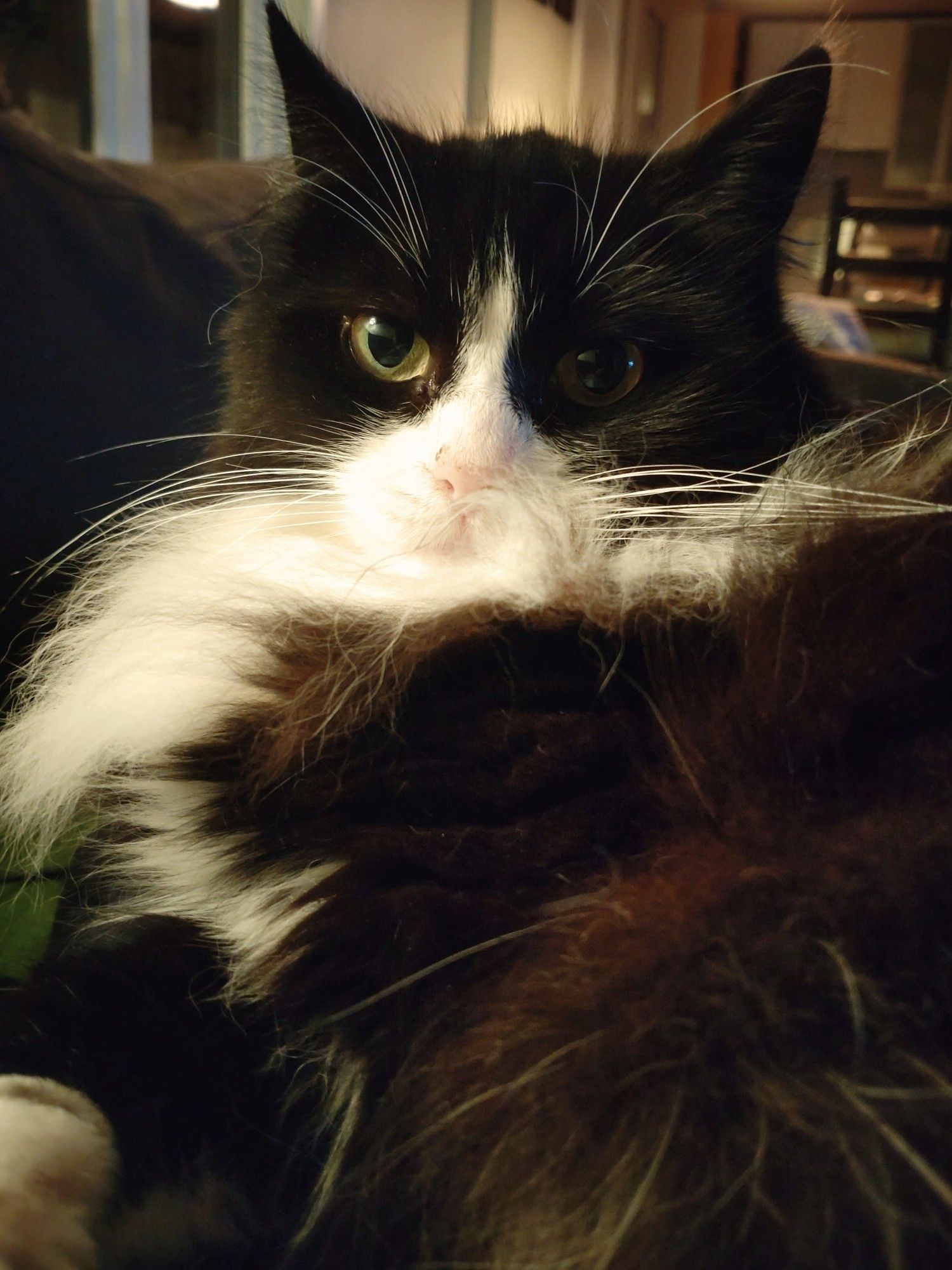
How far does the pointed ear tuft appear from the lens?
803mm

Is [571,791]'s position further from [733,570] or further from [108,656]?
[108,656]

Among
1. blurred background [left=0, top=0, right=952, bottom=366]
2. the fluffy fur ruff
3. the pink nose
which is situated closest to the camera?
the fluffy fur ruff

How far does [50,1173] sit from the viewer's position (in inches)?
17.2

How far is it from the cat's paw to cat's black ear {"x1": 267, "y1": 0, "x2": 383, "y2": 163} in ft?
2.41

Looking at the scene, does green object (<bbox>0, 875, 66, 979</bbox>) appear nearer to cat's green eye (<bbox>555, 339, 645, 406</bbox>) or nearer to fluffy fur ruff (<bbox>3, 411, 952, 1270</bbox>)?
fluffy fur ruff (<bbox>3, 411, 952, 1270</bbox>)

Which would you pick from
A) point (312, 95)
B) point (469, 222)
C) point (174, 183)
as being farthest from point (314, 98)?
point (174, 183)

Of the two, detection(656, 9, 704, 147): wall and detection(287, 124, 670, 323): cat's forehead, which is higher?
detection(656, 9, 704, 147): wall

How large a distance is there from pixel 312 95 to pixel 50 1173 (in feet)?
2.66

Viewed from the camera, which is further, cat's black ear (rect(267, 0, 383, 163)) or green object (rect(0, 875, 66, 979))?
cat's black ear (rect(267, 0, 383, 163))

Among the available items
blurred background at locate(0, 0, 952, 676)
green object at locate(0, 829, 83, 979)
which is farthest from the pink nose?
green object at locate(0, 829, 83, 979)

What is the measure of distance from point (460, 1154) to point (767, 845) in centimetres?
19

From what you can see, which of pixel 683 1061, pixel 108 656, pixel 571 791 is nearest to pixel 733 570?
pixel 571 791

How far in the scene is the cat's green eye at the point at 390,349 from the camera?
0.74m

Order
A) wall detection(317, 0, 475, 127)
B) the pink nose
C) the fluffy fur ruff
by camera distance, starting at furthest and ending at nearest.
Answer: wall detection(317, 0, 475, 127)
the pink nose
the fluffy fur ruff
